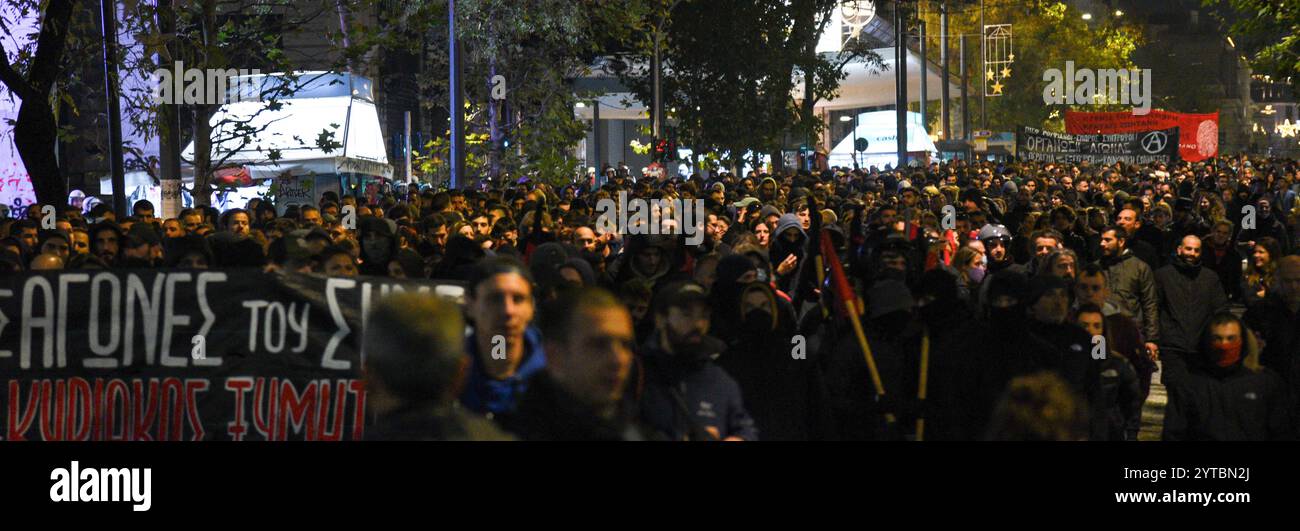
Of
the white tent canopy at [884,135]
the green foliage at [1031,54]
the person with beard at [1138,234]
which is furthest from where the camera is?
the green foliage at [1031,54]

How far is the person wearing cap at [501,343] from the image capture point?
5062 millimetres

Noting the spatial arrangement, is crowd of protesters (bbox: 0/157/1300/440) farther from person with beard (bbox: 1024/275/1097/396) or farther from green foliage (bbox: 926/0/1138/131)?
green foliage (bbox: 926/0/1138/131)

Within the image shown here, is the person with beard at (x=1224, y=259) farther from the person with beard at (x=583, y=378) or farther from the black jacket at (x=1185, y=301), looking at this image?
the person with beard at (x=583, y=378)

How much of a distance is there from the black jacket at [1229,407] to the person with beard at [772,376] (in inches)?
60.4

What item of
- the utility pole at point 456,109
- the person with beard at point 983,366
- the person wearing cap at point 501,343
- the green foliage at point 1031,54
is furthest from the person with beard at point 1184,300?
the green foliage at point 1031,54

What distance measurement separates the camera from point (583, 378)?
4.32 metres

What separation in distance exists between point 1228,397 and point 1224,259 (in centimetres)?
678

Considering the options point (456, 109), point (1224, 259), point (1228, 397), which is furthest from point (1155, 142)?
point (1228, 397)

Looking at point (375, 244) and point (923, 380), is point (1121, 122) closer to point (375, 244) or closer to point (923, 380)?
point (375, 244)

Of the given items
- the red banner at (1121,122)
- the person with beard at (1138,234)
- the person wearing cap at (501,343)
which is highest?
the red banner at (1121,122)

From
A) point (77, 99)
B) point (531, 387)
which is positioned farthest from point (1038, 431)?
point (77, 99)

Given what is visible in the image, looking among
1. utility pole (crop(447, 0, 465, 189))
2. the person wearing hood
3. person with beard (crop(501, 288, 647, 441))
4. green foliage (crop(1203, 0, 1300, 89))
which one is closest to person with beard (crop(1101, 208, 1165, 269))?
the person wearing hood

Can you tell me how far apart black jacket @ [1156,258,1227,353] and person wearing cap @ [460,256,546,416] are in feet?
21.1

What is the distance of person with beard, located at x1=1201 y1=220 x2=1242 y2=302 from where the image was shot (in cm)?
1355
